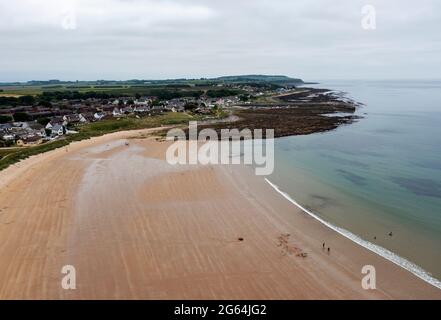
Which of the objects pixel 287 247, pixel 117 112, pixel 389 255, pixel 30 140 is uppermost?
pixel 117 112

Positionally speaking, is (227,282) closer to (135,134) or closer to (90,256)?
(90,256)

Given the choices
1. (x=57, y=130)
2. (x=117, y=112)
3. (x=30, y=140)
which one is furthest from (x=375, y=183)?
(x=117, y=112)

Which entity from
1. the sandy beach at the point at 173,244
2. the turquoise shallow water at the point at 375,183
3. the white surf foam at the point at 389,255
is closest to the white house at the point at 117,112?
the turquoise shallow water at the point at 375,183

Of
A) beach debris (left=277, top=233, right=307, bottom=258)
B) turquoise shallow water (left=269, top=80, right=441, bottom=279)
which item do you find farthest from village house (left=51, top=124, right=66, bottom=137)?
beach debris (left=277, top=233, right=307, bottom=258)

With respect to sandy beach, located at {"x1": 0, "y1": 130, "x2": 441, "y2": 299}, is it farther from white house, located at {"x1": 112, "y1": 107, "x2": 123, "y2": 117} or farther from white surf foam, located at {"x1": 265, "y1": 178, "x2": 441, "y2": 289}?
Answer: white house, located at {"x1": 112, "y1": 107, "x2": 123, "y2": 117}

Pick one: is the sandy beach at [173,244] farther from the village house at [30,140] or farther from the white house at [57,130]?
the white house at [57,130]

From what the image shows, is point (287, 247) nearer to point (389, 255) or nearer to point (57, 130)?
point (389, 255)
